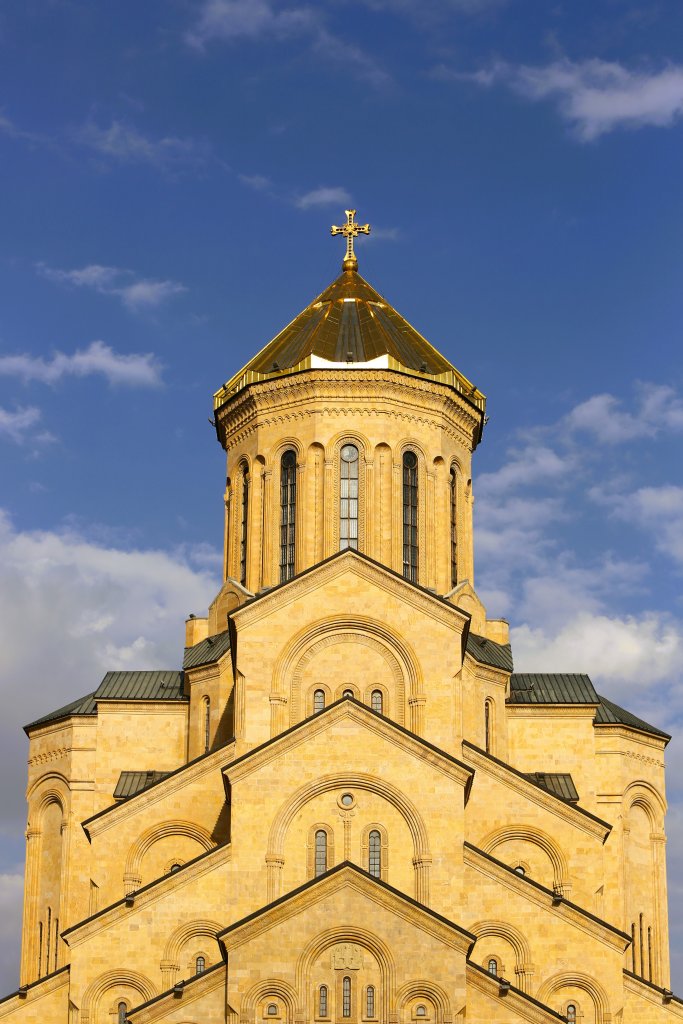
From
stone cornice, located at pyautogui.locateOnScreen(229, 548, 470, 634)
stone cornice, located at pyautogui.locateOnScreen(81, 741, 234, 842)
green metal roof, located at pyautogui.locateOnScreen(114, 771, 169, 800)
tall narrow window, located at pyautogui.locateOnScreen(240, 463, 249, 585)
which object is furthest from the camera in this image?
tall narrow window, located at pyautogui.locateOnScreen(240, 463, 249, 585)

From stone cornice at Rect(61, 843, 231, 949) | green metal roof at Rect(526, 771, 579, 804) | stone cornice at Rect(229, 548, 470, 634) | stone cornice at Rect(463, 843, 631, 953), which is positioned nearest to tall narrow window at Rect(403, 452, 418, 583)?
green metal roof at Rect(526, 771, 579, 804)

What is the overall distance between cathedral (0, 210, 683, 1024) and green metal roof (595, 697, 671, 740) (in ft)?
0.44

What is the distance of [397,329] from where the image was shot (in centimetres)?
5694

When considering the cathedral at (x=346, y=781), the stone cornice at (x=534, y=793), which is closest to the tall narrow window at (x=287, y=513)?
the cathedral at (x=346, y=781)

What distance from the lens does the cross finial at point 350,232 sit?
59344 mm

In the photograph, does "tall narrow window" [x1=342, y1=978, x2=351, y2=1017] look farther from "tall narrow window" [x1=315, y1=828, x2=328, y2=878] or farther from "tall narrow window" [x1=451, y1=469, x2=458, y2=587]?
"tall narrow window" [x1=451, y1=469, x2=458, y2=587]

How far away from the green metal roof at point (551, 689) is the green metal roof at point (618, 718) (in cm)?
65

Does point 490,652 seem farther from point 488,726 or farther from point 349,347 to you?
point 349,347

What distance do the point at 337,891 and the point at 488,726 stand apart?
1413 cm

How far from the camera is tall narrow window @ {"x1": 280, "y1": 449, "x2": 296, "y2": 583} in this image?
173 feet

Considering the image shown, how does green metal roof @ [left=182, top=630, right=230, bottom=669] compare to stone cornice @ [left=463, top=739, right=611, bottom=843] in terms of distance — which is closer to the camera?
stone cornice @ [left=463, top=739, right=611, bottom=843]

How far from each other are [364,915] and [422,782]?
4229 millimetres

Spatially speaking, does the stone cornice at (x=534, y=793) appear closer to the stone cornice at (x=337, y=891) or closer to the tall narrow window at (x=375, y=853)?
the tall narrow window at (x=375, y=853)

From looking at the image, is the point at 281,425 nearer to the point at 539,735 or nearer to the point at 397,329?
the point at 397,329
